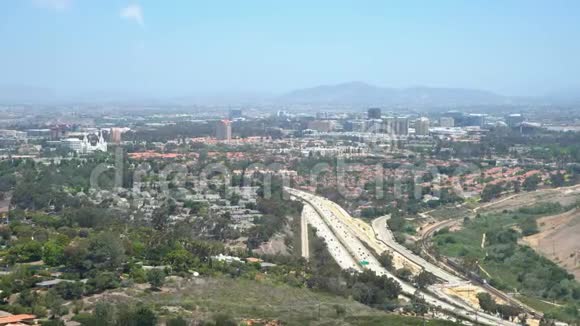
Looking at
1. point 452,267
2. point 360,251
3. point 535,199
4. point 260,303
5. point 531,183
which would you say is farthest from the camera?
point 531,183

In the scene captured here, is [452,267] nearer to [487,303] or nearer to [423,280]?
[423,280]

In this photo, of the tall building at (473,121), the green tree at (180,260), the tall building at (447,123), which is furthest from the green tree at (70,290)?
the tall building at (473,121)

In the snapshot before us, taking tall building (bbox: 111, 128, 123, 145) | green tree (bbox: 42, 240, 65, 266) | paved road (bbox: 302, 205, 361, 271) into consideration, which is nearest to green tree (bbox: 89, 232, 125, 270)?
green tree (bbox: 42, 240, 65, 266)

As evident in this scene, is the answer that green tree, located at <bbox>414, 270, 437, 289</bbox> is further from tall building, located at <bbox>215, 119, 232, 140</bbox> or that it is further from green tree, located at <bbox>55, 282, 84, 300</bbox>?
tall building, located at <bbox>215, 119, 232, 140</bbox>

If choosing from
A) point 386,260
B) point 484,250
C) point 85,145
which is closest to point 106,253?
point 386,260

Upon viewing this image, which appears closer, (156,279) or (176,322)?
(176,322)

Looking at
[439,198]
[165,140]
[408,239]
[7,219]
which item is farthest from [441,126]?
[7,219]
